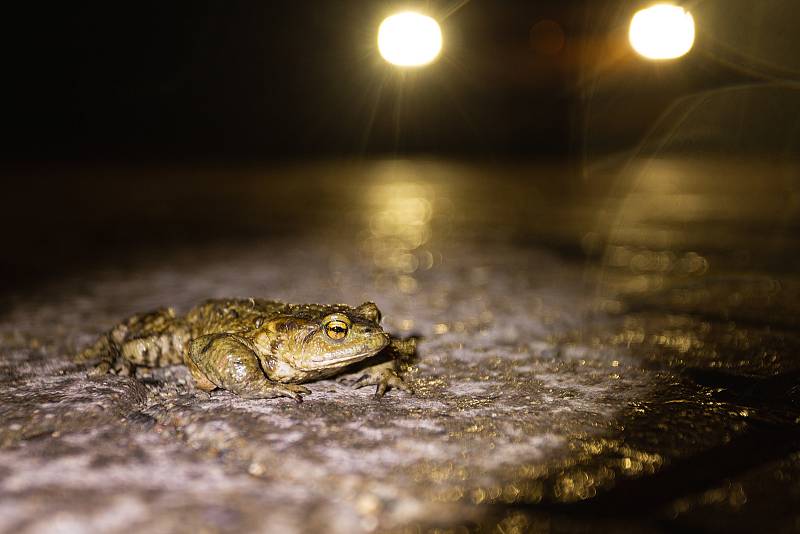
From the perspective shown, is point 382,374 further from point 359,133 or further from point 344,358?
point 359,133

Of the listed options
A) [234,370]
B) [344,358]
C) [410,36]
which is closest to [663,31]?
[410,36]

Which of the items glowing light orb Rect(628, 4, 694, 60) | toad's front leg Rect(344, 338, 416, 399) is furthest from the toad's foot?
glowing light orb Rect(628, 4, 694, 60)

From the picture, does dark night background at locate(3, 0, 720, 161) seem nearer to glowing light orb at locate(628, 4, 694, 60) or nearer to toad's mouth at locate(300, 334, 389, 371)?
glowing light orb at locate(628, 4, 694, 60)

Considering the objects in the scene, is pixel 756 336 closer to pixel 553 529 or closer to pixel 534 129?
pixel 553 529

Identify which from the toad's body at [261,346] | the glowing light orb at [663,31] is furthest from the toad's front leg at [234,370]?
the glowing light orb at [663,31]

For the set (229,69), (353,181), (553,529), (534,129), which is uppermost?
(229,69)

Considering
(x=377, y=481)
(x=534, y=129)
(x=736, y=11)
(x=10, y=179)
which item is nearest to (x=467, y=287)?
(x=377, y=481)

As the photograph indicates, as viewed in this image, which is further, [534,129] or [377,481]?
[534,129]
